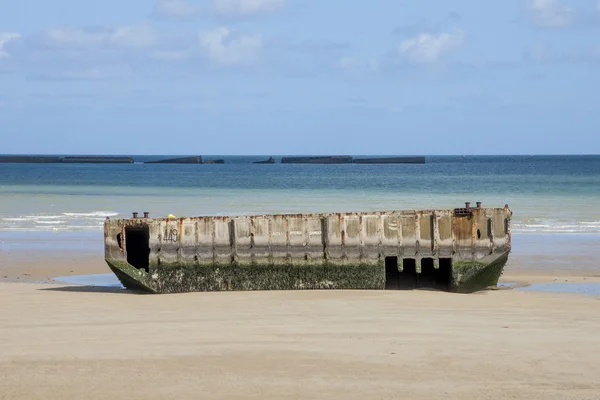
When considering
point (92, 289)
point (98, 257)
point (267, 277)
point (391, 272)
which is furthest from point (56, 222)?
point (391, 272)

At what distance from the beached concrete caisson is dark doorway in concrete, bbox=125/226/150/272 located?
161mm

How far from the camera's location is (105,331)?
40.5 feet

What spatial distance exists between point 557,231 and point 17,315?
22513mm

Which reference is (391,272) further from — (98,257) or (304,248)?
(98,257)

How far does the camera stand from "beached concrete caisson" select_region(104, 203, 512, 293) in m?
16.7

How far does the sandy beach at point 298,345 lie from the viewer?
9.51 meters

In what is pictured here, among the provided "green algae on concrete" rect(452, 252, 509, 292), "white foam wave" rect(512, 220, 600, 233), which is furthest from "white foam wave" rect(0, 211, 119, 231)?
"green algae on concrete" rect(452, 252, 509, 292)

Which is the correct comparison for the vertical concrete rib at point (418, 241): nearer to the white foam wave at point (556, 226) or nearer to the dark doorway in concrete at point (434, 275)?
the dark doorway in concrete at point (434, 275)

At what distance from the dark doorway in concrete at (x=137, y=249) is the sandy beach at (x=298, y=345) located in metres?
0.99

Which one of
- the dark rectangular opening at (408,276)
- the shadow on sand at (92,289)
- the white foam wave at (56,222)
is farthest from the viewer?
the white foam wave at (56,222)

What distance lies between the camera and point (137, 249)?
57.6ft

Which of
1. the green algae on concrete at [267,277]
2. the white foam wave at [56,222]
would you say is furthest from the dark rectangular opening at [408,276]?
the white foam wave at [56,222]

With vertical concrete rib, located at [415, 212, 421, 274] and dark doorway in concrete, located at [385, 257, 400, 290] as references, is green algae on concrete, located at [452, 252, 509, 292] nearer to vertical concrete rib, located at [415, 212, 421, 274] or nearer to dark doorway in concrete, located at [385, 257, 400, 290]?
vertical concrete rib, located at [415, 212, 421, 274]

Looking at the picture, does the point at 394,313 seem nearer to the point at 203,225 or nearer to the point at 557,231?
the point at 203,225
